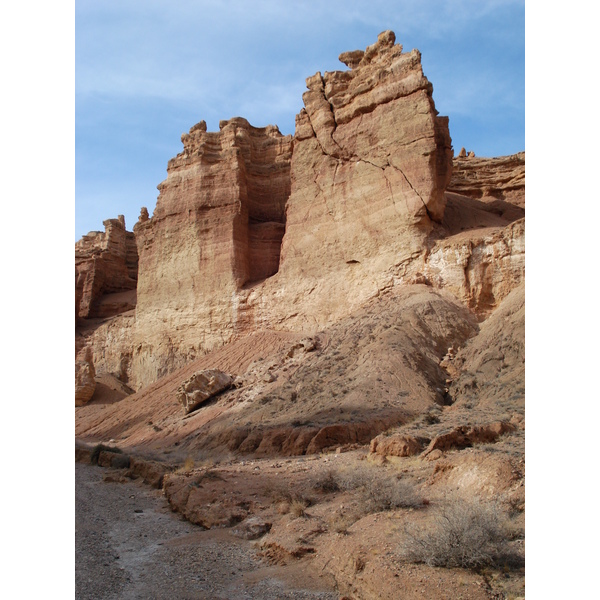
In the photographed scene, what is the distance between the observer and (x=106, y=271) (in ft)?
159

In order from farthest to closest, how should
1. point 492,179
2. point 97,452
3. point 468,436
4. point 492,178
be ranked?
1. point 492,178
2. point 492,179
3. point 97,452
4. point 468,436

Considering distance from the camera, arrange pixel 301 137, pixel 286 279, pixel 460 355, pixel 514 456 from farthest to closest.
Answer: pixel 301 137 → pixel 286 279 → pixel 460 355 → pixel 514 456

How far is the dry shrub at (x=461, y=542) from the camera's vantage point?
21.0 ft

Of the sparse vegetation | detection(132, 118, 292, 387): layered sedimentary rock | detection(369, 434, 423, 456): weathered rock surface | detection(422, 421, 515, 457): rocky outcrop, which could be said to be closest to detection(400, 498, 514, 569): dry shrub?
detection(422, 421, 515, 457): rocky outcrop

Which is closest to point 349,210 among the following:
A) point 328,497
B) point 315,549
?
point 328,497

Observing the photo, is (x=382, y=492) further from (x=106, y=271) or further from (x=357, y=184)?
(x=106, y=271)

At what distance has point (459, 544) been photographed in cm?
647

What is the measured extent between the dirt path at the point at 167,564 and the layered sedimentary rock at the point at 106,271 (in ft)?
118

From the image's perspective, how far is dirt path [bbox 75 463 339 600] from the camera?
7105mm

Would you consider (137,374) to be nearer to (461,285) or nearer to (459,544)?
(461,285)

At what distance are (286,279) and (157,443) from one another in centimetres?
1015

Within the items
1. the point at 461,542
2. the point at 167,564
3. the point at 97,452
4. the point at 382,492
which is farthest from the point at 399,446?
the point at 97,452

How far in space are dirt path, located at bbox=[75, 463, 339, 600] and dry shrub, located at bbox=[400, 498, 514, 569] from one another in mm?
1082

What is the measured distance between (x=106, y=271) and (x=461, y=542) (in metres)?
45.5
